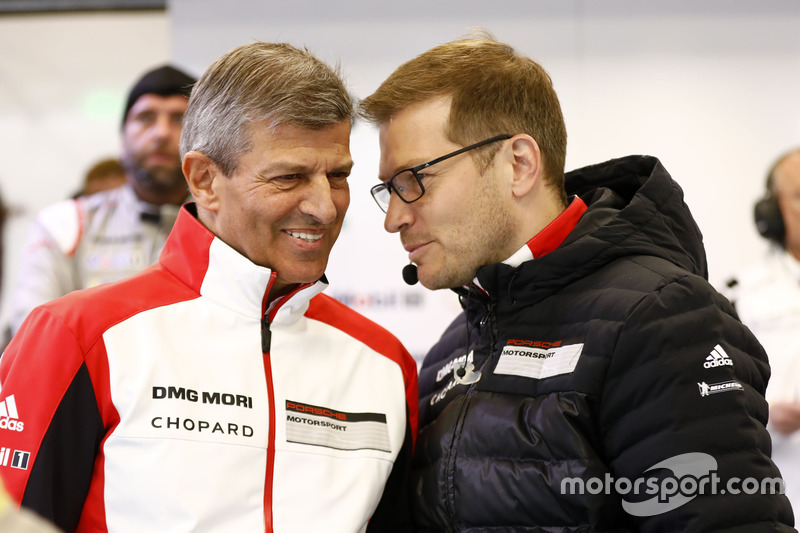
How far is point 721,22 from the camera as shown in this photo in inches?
158

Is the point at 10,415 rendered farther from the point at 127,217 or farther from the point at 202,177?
the point at 127,217

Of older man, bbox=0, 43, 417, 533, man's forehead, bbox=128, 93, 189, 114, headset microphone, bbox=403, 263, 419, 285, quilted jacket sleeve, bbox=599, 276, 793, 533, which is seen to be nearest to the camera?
quilted jacket sleeve, bbox=599, 276, 793, 533

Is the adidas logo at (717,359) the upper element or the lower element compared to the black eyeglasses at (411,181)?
lower

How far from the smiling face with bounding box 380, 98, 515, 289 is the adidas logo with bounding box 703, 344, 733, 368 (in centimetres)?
54

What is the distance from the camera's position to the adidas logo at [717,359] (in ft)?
4.81

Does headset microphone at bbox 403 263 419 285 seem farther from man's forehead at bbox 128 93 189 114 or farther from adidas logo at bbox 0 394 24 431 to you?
man's forehead at bbox 128 93 189 114

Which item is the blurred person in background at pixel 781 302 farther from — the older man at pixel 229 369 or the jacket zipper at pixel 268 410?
the jacket zipper at pixel 268 410

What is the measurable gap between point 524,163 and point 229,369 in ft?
2.51

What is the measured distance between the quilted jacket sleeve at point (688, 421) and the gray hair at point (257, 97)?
2.39 ft

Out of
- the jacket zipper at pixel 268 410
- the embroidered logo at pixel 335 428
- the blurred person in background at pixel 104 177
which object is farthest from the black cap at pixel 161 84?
the embroidered logo at pixel 335 428

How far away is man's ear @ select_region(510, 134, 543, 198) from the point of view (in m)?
1.86

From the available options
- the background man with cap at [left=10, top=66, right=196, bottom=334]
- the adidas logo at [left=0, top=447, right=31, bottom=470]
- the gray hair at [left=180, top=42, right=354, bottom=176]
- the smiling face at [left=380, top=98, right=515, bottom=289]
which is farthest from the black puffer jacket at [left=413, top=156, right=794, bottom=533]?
the background man with cap at [left=10, top=66, right=196, bottom=334]

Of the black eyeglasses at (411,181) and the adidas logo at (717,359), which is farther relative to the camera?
the black eyeglasses at (411,181)

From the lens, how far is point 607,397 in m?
1.52
